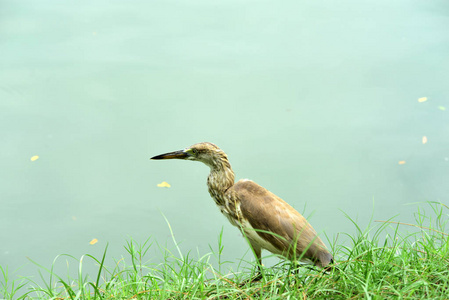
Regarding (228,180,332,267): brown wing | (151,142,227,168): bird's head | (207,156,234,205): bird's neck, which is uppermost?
(151,142,227,168): bird's head

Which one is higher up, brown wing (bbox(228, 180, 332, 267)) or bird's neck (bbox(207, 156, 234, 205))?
bird's neck (bbox(207, 156, 234, 205))

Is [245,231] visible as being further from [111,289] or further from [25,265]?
[25,265]

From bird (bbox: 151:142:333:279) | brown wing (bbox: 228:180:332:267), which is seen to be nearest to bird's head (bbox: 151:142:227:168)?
bird (bbox: 151:142:333:279)

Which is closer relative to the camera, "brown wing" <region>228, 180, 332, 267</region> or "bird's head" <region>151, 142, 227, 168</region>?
"brown wing" <region>228, 180, 332, 267</region>

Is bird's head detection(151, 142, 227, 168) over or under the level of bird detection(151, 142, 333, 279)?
over

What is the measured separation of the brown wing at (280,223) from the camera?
208cm

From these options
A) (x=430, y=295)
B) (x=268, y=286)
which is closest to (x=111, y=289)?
(x=268, y=286)

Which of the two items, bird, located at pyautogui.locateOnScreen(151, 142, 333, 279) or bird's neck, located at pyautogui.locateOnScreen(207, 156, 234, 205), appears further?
bird's neck, located at pyautogui.locateOnScreen(207, 156, 234, 205)

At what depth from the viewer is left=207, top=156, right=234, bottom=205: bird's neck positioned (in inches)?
90.3

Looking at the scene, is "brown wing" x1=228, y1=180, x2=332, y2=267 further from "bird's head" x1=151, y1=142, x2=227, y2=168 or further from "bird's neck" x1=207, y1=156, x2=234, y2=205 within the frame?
"bird's head" x1=151, y1=142, x2=227, y2=168

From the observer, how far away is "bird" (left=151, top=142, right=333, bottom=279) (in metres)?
2.11

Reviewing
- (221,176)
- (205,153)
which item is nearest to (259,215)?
(221,176)

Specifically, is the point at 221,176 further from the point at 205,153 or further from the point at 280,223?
the point at 280,223

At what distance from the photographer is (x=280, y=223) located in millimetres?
2135
